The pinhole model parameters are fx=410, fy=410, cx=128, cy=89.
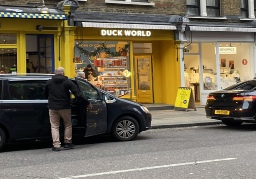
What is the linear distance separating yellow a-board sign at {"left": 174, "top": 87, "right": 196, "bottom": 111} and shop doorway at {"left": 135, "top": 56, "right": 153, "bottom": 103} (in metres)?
1.85

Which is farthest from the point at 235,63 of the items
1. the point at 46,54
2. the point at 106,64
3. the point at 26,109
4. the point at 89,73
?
the point at 26,109

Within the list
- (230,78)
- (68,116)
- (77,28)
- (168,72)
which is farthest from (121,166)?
(230,78)

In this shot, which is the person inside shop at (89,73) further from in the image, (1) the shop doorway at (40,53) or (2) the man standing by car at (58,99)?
(2) the man standing by car at (58,99)

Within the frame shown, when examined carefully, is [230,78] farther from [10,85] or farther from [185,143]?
[10,85]

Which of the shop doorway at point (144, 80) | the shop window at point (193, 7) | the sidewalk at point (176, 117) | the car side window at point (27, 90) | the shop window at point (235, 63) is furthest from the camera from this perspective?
the shop window at point (235, 63)

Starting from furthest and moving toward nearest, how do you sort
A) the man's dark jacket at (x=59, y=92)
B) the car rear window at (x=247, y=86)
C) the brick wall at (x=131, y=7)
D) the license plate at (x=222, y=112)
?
the brick wall at (x=131, y=7) < the car rear window at (x=247, y=86) < the license plate at (x=222, y=112) < the man's dark jacket at (x=59, y=92)

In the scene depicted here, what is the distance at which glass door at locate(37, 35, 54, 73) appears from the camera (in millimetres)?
15609

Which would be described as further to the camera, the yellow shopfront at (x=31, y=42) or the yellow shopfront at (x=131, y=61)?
the yellow shopfront at (x=131, y=61)

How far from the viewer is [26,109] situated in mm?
8891

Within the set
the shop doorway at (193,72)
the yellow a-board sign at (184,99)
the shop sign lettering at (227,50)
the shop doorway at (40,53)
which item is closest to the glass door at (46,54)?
the shop doorway at (40,53)

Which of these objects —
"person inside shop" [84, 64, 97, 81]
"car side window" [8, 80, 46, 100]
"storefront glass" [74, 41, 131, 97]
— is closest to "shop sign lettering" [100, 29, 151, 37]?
"storefront glass" [74, 41, 131, 97]

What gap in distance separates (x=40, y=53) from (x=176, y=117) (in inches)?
224

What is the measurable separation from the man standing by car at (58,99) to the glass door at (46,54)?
22.5ft

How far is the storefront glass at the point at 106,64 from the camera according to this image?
1650 centimetres
